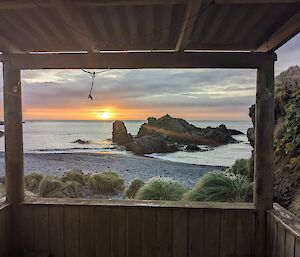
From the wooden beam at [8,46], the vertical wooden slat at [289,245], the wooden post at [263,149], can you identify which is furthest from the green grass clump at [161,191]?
the wooden beam at [8,46]

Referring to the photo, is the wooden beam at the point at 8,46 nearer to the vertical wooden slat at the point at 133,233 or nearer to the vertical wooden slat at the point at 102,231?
the vertical wooden slat at the point at 102,231

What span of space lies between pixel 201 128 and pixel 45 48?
47.2 feet

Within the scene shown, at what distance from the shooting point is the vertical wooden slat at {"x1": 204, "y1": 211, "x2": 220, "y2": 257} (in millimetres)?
2853

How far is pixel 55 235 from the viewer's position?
2984 millimetres

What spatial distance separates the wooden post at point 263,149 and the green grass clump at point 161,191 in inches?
60.1

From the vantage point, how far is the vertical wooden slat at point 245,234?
2.84m

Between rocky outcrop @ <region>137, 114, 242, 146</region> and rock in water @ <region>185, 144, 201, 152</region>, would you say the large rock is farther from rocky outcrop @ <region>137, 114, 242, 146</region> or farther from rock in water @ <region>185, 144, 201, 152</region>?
rocky outcrop @ <region>137, 114, 242, 146</region>

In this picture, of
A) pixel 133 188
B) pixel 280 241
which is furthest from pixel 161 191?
pixel 280 241

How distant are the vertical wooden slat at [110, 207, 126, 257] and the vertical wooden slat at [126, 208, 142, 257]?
41 millimetres

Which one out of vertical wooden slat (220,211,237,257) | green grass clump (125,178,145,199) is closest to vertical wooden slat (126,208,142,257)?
vertical wooden slat (220,211,237,257)

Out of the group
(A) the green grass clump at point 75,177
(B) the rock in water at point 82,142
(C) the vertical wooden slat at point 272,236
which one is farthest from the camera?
(B) the rock in water at point 82,142

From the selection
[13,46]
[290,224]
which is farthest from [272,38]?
[13,46]

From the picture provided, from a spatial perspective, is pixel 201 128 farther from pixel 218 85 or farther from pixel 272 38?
pixel 272 38

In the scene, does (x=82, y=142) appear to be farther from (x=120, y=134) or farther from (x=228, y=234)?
(x=228, y=234)
